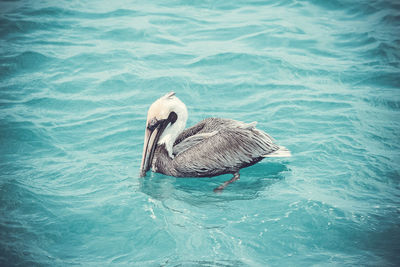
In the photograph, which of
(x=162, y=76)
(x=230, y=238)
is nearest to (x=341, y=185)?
(x=230, y=238)

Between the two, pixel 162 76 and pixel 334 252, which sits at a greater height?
pixel 162 76

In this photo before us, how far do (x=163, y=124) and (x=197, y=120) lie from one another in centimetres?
180

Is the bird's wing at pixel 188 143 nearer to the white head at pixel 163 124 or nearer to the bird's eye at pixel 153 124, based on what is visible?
the white head at pixel 163 124

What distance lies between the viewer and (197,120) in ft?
26.7

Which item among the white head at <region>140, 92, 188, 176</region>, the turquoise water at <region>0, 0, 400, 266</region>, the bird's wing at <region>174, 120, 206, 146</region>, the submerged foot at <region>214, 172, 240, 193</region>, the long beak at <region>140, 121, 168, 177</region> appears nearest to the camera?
the turquoise water at <region>0, 0, 400, 266</region>

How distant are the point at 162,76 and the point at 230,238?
5137 mm

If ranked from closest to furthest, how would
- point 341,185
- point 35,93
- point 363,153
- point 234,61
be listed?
point 341,185, point 363,153, point 35,93, point 234,61

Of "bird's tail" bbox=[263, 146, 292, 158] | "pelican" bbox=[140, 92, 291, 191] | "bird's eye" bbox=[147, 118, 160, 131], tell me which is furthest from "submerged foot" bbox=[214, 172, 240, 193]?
"bird's eye" bbox=[147, 118, 160, 131]

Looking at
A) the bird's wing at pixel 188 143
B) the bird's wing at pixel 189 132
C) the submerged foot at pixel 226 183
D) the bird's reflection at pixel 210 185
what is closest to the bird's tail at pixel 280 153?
the bird's reflection at pixel 210 185

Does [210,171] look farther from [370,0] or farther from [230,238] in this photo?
[370,0]

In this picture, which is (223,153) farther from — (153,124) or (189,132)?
(153,124)

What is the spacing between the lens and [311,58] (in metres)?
10.2

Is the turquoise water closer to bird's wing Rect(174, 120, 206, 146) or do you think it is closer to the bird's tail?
the bird's tail

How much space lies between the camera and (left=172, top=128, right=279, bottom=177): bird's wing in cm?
626
